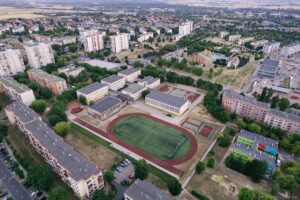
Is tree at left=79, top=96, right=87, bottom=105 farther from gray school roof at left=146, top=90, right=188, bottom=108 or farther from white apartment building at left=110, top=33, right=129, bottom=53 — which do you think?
white apartment building at left=110, top=33, right=129, bottom=53

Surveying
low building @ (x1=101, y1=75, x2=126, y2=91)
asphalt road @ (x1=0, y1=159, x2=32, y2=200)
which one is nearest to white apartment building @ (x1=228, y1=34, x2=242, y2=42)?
low building @ (x1=101, y1=75, x2=126, y2=91)

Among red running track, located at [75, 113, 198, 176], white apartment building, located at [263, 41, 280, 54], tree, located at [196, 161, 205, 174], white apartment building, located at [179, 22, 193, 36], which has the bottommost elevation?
red running track, located at [75, 113, 198, 176]

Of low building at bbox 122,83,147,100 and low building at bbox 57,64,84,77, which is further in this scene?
low building at bbox 57,64,84,77

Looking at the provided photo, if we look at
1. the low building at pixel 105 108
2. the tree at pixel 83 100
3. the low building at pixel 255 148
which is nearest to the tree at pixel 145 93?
the low building at pixel 105 108

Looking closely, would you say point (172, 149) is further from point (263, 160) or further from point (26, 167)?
point (26, 167)

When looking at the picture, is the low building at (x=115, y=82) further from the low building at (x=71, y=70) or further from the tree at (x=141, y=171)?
the tree at (x=141, y=171)
